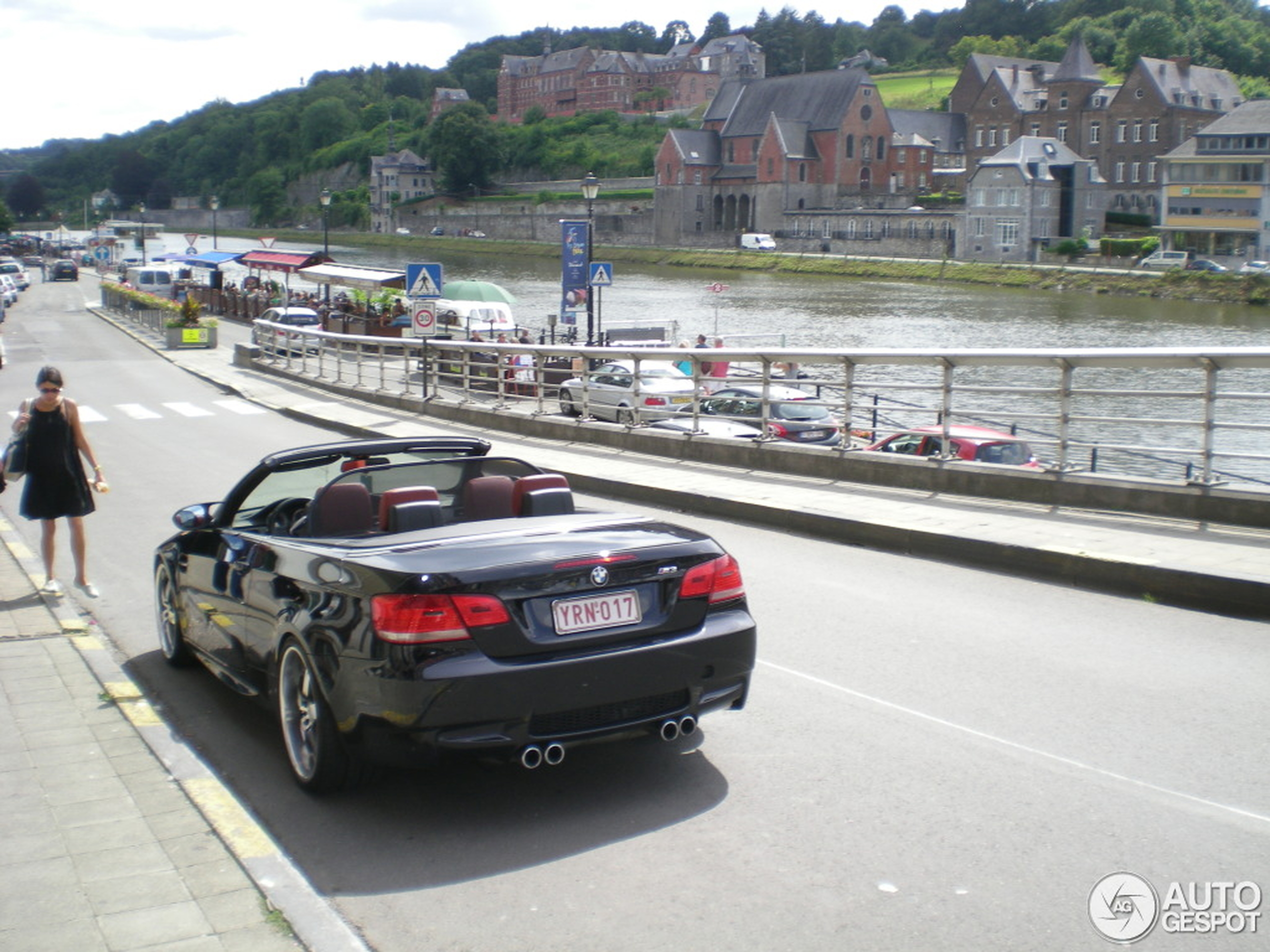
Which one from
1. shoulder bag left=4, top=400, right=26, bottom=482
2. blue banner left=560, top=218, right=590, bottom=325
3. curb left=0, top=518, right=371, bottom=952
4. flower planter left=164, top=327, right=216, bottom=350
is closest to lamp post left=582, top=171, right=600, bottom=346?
blue banner left=560, top=218, right=590, bottom=325

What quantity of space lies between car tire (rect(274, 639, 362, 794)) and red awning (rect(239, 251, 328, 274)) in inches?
2032

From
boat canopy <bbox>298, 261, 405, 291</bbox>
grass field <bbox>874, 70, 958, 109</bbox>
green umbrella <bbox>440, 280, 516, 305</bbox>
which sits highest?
grass field <bbox>874, 70, 958, 109</bbox>

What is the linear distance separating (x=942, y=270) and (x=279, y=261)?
2231 inches

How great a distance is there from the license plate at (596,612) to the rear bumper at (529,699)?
11 cm

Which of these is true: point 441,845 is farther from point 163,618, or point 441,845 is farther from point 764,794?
point 163,618

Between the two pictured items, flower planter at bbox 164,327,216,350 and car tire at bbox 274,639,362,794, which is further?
flower planter at bbox 164,327,216,350

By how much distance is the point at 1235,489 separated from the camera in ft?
34.6

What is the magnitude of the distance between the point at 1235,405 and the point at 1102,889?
46.0m

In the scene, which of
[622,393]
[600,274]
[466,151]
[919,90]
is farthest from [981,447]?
[919,90]

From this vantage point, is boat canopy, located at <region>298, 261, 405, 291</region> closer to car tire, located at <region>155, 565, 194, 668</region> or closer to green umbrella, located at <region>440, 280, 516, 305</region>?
green umbrella, located at <region>440, 280, 516, 305</region>

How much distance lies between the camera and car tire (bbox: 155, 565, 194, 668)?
24.7 feet

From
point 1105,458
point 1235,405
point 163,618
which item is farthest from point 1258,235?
point 163,618

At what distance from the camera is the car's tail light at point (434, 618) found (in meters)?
4.90

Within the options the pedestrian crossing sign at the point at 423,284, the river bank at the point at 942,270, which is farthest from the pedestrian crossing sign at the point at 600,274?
the river bank at the point at 942,270
